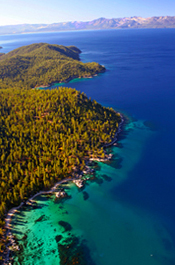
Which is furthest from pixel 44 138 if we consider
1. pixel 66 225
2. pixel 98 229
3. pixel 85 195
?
pixel 98 229

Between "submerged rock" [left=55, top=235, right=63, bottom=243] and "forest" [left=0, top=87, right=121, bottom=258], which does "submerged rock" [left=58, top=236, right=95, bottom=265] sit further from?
"forest" [left=0, top=87, right=121, bottom=258]

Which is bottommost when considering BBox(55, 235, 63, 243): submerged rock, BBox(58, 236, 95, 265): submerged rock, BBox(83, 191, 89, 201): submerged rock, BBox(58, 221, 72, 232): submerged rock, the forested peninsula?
BBox(58, 236, 95, 265): submerged rock

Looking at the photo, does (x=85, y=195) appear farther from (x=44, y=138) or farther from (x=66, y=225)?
(x=44, y=138)

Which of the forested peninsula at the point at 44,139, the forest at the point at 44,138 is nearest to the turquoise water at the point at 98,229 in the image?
the forested peninsula at the point at 44,139

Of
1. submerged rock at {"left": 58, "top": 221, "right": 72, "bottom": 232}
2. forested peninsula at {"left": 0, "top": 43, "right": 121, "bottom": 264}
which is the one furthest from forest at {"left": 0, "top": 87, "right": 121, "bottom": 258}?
submerged rock at {"left": 58, "top": 221, "right": 72, "bottom": 232}

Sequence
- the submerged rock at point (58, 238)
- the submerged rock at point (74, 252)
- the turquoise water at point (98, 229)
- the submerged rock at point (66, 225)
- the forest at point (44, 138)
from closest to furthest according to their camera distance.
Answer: the submerged rock at point (74, 252)
the turquoise water at point (98, 229)
the submerged rock at point (58, 238)
the submerged rock at point (66, 225)
the forest at point (44, 138)

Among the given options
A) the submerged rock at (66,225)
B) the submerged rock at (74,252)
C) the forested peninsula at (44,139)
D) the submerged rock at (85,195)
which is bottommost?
the submerged rock at (74,252)

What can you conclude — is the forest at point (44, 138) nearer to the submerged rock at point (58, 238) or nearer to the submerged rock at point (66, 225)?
the submerged rock at point (58, 238)

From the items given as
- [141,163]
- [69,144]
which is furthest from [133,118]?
[69,144]
